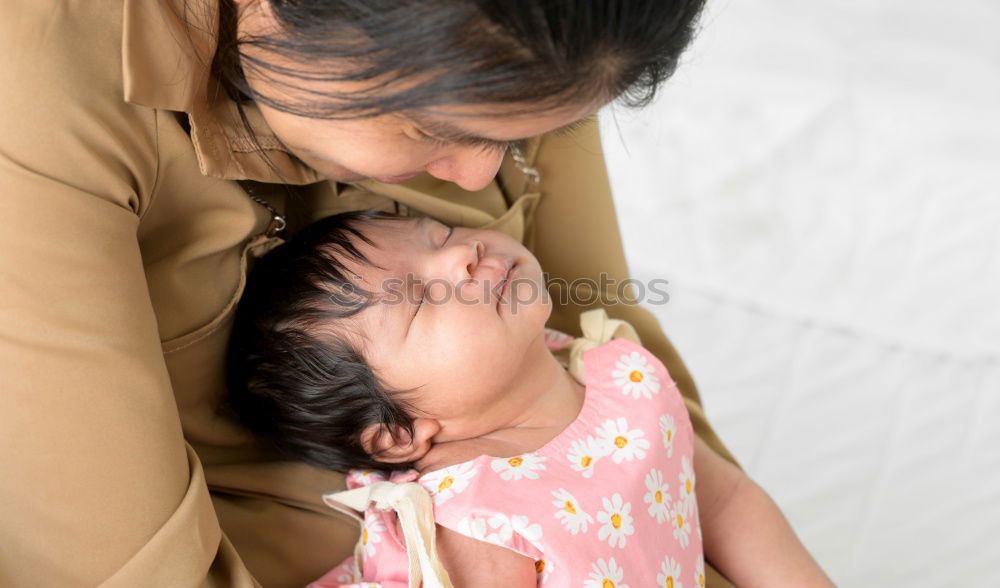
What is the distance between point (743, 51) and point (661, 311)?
593 millimetres

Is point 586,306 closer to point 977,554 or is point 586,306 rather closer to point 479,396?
point 479,396

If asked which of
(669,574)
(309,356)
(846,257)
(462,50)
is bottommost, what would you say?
(846,257)

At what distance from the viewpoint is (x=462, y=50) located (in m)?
0.71

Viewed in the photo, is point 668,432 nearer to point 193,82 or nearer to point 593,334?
point 593,334

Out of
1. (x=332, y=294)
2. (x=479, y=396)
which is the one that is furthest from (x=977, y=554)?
(x=332, y=294)

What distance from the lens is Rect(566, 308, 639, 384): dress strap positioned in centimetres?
119

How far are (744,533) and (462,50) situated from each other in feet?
2.40

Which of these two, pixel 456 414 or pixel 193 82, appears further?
pixel 456 414

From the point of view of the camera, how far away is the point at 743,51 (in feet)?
6.68

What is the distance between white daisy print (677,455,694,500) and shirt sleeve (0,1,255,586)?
0.52 m

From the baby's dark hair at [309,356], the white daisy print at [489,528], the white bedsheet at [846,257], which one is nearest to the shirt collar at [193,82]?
the baby's dark hair at [309,356]

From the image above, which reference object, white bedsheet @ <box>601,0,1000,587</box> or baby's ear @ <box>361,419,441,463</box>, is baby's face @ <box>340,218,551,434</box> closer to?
baby's ear @ <box>361,419,441,463</box>

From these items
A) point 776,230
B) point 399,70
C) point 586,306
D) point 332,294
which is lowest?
point 776,230

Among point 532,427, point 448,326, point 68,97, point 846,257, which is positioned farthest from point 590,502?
point 846,257
